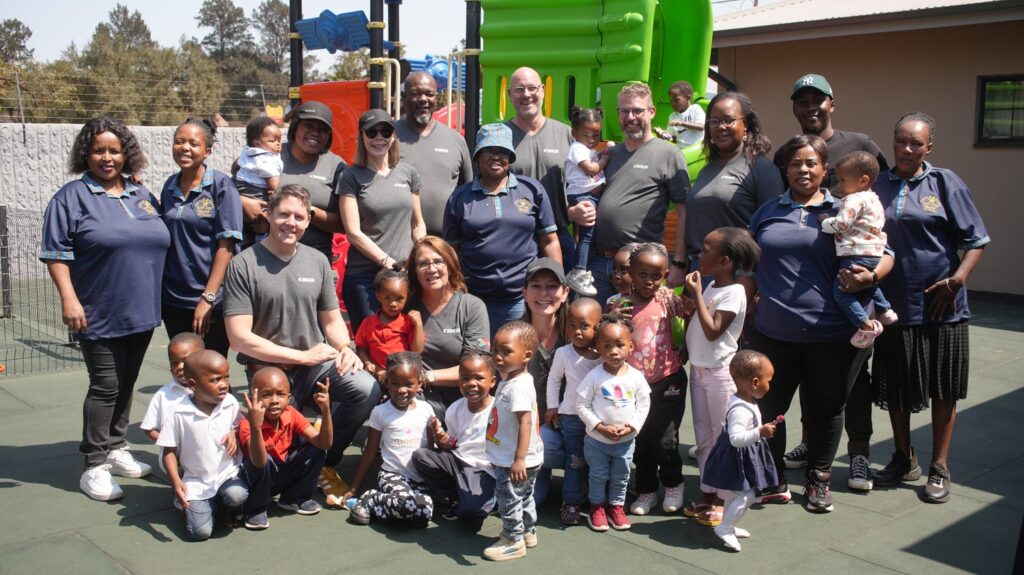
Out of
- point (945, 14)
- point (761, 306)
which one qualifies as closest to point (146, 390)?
point (761, 306)

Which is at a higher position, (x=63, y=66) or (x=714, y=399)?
(x=63, y=66)

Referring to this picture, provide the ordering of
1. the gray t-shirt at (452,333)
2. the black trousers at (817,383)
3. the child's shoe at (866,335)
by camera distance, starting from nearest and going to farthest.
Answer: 1. the child's shoe at (866,335)
2. the black trousers at (817,383)
3. the gray t-shirt at (452,333)

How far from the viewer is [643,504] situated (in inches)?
172

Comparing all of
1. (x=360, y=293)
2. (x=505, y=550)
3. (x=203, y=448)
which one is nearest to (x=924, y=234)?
(x=505, y=550)

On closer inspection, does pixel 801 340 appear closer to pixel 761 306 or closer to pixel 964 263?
pixel 761 306

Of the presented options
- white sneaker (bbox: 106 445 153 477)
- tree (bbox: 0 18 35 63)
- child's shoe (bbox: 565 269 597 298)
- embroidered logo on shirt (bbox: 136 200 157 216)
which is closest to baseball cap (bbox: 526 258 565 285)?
child's shoe (bbox: 565 269 597 298)

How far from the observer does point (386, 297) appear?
4586mm

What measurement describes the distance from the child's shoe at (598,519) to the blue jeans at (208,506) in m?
1.59

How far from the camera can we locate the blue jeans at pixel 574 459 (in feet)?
14.0

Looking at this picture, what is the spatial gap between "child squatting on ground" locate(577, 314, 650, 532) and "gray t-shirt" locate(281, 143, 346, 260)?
1.98 metres

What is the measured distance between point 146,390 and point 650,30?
508 centimetres

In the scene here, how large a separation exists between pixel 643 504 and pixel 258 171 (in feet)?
9.52

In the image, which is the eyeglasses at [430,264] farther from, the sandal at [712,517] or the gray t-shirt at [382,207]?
the sandal at [712,517]

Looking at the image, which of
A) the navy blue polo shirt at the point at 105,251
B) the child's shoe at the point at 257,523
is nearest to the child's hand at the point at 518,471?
the child's shoe at the point at 257,523
